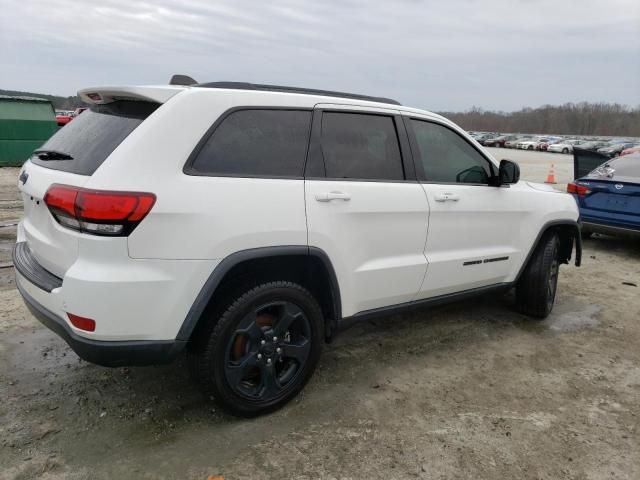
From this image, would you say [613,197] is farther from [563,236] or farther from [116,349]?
[116,349]

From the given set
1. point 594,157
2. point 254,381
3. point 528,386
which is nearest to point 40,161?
point 254,381

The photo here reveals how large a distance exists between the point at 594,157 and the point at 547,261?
205 inches

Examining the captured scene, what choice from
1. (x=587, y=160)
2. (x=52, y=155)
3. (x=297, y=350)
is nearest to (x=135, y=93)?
(x=52, y=155)

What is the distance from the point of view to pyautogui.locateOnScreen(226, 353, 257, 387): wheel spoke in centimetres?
275

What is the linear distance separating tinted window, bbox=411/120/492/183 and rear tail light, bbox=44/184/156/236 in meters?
1.97

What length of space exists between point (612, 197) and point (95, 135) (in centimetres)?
677

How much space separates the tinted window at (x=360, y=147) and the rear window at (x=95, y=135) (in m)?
1.03

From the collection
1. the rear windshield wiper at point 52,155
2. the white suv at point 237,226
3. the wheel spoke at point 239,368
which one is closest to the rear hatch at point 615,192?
the white suv at point 237,226

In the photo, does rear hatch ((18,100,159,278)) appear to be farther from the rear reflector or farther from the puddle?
the puddle


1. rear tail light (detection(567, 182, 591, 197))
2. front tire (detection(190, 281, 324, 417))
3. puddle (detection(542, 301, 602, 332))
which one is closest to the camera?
front tire (detection(190, 281, 324, 417))

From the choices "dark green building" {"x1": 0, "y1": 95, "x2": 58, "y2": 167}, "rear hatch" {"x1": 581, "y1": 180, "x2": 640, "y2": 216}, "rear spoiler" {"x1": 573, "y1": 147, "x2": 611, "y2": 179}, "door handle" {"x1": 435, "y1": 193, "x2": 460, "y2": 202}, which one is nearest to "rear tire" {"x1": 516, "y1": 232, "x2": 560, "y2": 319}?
"door handle" {"x1": 435, "y1": 193, "x2": 460, "y2": 202}

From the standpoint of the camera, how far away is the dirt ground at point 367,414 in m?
2.56

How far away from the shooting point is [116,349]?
7.89 ft

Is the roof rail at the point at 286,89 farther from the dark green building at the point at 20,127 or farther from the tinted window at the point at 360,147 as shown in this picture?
the dark green building at the point at 20,127
